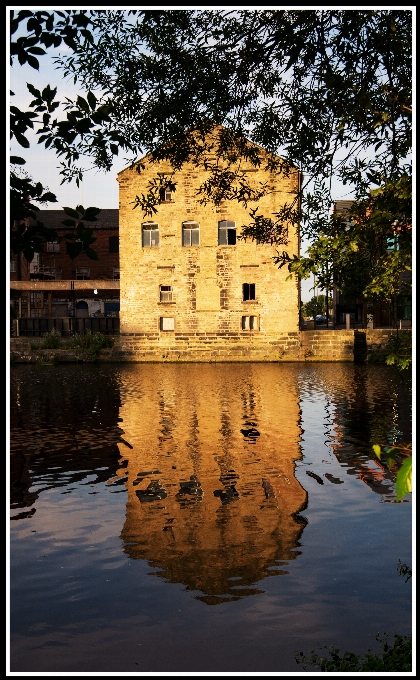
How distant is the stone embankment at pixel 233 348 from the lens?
40.3 m

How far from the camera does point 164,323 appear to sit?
41.9 meters

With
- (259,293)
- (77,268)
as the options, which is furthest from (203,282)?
(77,268)

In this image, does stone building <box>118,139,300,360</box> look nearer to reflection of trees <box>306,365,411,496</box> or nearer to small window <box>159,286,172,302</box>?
small window <box>159,286,172,302</box>

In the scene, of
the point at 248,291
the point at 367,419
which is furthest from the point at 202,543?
the point at 248,291

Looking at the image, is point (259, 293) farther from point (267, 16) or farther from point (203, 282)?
point (267, 16)

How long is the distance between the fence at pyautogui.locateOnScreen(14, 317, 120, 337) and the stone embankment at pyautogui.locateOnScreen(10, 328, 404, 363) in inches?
230

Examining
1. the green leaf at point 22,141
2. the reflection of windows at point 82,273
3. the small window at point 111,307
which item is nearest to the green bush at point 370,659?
the green leaf at point 22,141

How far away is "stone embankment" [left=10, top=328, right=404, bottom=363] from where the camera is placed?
132ft

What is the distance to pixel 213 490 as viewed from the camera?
10523 millimetres

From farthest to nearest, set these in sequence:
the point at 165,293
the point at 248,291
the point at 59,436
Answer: the point at 165,293 → the point at 248,291 → the point at 59,436

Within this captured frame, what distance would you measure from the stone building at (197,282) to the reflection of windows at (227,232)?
6 cm

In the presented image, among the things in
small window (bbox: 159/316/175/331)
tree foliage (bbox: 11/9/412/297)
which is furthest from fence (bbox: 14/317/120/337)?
tree foliage (bbox: 11/9/412/297)

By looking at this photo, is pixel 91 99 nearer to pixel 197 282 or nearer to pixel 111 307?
pixel 197 282

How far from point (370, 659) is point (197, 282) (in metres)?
37.0
